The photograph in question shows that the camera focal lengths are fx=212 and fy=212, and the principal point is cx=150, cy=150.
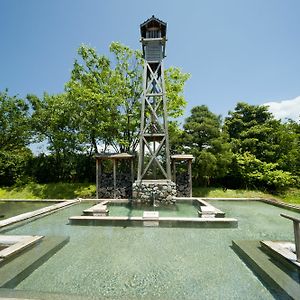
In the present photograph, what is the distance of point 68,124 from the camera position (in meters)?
15.1

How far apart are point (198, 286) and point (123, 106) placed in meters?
12.4

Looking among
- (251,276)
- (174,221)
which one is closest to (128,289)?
(251,276)

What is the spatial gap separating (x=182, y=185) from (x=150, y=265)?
29.5 ft

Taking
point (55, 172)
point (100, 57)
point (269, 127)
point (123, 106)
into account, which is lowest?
point (55, 172)

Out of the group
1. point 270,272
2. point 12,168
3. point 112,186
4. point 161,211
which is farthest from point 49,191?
point 270,272

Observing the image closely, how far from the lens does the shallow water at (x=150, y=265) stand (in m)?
2.53

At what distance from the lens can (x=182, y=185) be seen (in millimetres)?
12047

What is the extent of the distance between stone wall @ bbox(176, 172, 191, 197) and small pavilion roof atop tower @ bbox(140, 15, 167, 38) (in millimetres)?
7732

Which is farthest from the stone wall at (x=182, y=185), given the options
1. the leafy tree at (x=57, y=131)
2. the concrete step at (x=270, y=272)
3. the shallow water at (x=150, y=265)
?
the concrete step at (x=270, y=272)

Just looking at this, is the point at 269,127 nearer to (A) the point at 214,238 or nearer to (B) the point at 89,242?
(A) the point at 214,238

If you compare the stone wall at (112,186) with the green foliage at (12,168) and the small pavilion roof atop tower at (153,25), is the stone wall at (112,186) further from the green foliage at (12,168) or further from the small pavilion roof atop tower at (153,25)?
the small pavilion roof atop tower at (153,25)

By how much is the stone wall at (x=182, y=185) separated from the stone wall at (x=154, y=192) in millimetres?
2105

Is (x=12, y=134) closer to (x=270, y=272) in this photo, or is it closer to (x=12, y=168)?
(x=12, y=168)

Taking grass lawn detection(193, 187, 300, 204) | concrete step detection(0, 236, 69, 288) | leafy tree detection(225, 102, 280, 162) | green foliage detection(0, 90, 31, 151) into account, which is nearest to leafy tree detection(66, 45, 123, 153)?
green foliage detection(0, 90, 31, 151)
